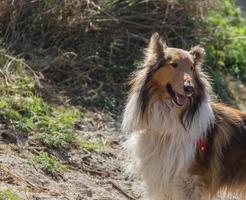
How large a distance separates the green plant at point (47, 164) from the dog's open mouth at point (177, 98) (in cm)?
138

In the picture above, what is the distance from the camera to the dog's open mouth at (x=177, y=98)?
5.46 meters

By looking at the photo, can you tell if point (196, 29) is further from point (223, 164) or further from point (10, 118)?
point (223, 164)

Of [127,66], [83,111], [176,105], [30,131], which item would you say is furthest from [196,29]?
[176,105]

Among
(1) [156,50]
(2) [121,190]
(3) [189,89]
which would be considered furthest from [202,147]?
(2) [121,190]

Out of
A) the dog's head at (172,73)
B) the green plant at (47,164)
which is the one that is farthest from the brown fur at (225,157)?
the green plant at (47,164)

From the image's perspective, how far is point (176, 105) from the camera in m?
5.51

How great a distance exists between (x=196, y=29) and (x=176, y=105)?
4.55 meters

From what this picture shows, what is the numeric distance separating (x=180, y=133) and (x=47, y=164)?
136cm

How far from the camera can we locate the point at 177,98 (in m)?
5.49

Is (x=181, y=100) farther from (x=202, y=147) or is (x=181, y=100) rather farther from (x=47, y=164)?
(x=47, y=164)

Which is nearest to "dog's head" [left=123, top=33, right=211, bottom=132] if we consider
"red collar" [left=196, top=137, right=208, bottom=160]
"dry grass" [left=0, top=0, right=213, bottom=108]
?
"red collar" [left=196, top=137, right=208, bottom=160]

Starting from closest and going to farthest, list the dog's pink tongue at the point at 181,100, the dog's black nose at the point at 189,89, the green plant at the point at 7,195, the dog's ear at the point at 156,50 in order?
the green plant at the point at 7,195 → the dog's black nose at the point at 189,89 → the dog's pink tongue at the point at 181,100 → the dog's ear at the point at 156,50

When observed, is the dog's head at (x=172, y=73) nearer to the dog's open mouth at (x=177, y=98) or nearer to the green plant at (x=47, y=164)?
the dog's open mouth at (x=177, y=98)

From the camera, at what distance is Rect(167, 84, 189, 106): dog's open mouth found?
5461mm
